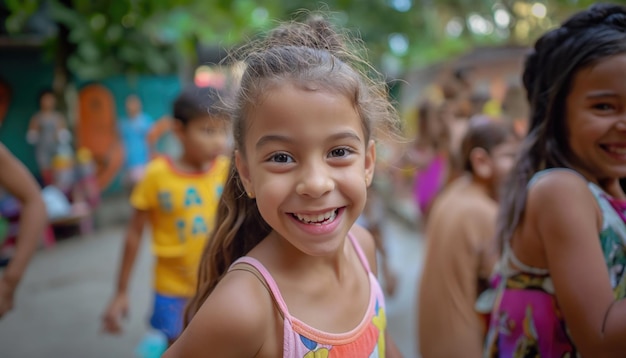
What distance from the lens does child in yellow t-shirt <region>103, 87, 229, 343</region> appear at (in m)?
2.52

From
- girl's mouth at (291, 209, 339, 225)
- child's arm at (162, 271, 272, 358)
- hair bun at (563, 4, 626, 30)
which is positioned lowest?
child's arm at (162, 271, 272, 358)

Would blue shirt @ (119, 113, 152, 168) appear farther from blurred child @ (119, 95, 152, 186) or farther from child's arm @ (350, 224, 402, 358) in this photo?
child's arm @ (350, 224, 402, 358)

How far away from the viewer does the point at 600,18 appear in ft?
4.71

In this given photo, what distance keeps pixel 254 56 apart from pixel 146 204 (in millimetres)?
1594

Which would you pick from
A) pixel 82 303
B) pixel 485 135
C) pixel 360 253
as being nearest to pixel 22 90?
pixel 82 303

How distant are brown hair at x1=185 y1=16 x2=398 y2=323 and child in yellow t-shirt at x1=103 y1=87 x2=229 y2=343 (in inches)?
46.6

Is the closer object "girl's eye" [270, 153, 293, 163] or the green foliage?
"girl's eye" [270, 153, 293, 163]

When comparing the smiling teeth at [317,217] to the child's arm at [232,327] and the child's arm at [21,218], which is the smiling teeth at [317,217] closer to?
the child's arm at [232,327]

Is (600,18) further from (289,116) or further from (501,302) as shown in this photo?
(289,116)

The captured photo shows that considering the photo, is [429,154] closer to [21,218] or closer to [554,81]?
[554,81]

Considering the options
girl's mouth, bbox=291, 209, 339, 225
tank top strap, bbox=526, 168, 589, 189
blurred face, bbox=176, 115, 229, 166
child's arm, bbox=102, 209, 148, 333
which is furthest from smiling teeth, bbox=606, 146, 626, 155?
child's arm, bbox=102, 209, 148, 333

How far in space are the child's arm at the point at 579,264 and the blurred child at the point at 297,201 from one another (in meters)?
0.50

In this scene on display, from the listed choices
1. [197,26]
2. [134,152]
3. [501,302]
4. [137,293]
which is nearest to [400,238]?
[137,293]

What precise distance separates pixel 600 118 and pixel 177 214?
6.42 ft
